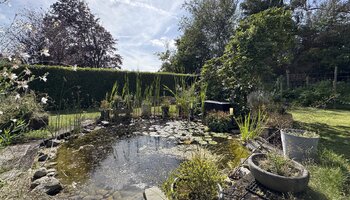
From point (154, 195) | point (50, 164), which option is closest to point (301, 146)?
point (154, 195)

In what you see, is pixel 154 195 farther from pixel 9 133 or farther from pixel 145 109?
pixel 145 109

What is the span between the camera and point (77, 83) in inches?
319

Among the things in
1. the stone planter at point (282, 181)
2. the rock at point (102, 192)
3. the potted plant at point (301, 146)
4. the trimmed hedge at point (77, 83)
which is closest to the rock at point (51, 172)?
the rock at point (102, 192)

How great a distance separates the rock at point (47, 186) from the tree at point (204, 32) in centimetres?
1393

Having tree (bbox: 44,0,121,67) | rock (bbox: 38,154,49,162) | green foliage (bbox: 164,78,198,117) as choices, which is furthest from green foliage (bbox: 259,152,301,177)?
tree (bbox: 44,0,121,67)

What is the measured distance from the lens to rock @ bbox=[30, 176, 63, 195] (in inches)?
90.8

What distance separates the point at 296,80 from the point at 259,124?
393 inches

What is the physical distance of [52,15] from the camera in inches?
575

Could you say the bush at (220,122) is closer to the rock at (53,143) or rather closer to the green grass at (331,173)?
the green grass at (331,173)

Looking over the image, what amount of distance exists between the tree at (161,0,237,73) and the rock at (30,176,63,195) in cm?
1393

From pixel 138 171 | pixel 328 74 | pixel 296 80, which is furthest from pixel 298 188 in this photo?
pixel 328 74

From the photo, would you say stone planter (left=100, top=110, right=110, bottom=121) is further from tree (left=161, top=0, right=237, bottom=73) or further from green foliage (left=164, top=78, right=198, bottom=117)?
tree (left=161, top=0, right=237, bottom=73)

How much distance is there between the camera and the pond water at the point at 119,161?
98.4 inches

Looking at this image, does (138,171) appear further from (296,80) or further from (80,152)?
(296,80)
